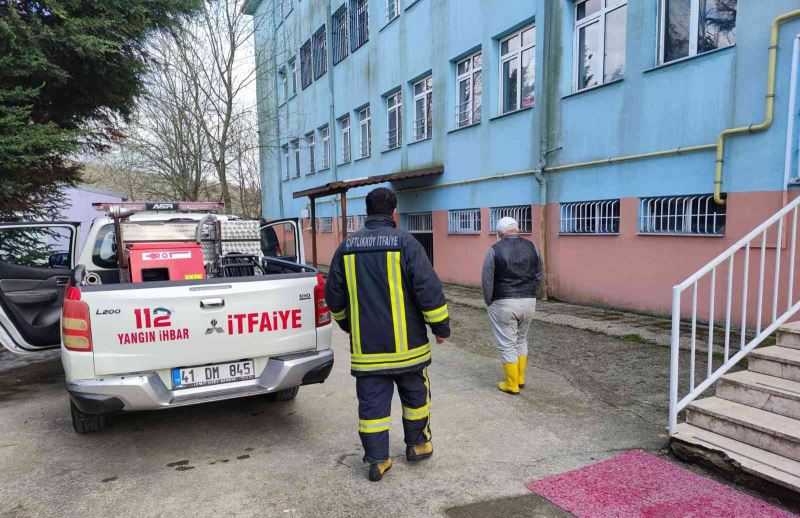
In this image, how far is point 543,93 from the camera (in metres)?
9.28

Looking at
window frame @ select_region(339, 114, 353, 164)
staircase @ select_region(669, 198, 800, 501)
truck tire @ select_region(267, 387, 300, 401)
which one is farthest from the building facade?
truck tire @ select_region(267, 387, 300, 401)

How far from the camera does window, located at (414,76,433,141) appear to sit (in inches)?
521

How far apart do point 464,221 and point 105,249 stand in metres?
8.21

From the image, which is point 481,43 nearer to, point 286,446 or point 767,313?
point 767,313

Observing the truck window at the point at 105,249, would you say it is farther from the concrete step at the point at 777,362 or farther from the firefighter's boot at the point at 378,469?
the concrete step at the point at 777,362

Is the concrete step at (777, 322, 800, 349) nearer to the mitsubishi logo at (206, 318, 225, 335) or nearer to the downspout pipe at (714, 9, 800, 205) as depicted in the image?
the downspout pipe at (714, 9, 800, 205)

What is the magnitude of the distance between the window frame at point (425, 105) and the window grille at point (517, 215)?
3318mm

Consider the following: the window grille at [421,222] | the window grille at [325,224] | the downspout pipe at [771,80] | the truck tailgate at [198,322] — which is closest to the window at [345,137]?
the window grille at [325,224]

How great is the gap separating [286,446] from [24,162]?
5423mm

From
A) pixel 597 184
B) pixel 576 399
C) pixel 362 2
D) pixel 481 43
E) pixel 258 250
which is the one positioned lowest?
pixel 576 399

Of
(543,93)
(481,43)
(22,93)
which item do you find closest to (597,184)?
(543,93)

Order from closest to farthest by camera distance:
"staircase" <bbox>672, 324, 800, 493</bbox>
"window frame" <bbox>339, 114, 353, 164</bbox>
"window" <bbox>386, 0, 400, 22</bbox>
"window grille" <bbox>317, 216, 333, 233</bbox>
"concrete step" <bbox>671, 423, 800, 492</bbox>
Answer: "concrete step" <bbox>671, 423, 800, 492</bbox>
"staircase" <bbox>672, 324, 800, 493</bbox>
"window" <bbox>386, 0, 400, 22</bbox>
"window frame" <bbox>339, 114, 353, 164</bbox>
"window grille" <bbox>317, 216, 333, 233</bbox>

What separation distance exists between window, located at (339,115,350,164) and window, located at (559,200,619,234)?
10585mm

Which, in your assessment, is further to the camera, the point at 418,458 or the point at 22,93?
the point at 22,93
